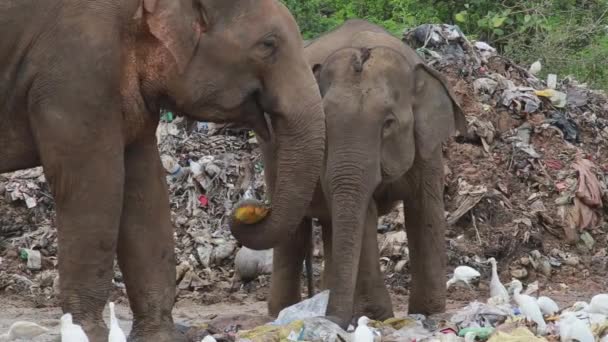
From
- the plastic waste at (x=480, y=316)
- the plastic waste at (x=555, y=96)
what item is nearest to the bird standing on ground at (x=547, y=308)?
the plastic waste at (x=480, y=316)

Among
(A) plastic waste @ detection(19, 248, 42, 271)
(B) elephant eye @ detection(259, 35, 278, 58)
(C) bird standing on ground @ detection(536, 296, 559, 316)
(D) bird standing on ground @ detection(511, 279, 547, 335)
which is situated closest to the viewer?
(B) elephant eye @ detection(259, 35, 278, 58)

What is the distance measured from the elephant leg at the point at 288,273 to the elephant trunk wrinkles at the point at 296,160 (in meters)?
2.58

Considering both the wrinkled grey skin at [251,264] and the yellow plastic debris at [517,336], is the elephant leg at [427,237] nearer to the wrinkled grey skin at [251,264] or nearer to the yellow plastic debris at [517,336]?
the yellow plastic debris at [517,336]

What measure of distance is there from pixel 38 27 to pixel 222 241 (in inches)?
208

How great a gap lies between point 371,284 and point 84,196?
8.66 feet

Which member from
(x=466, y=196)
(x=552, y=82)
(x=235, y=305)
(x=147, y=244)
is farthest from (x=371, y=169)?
(x=552, y=82)

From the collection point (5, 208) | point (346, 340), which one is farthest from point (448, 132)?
point (5, 208)

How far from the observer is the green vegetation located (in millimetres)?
15305

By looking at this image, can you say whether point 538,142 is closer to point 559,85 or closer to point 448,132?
point 559,85

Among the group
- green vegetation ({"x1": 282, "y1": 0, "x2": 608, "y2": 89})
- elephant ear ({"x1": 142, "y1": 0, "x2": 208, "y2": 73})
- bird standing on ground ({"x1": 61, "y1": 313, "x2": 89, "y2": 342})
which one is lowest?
bird standing on ground ({"x1": 61, "y1": 313, "x2": 89, "y2": 342})

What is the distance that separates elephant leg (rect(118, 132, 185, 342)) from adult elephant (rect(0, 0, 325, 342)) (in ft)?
0.33

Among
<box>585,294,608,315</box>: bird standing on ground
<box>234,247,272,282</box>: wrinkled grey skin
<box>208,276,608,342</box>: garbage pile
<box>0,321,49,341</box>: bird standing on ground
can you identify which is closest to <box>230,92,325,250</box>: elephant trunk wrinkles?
<box>208,276,608,342</box>: garbage pile

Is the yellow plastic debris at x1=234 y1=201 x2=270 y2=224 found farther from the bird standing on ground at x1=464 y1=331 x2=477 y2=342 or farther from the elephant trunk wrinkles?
the bird standing on ground at x1=464 y1=331 x2=477 y2=342

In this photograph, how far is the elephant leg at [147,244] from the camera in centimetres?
768
